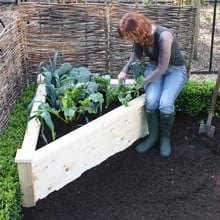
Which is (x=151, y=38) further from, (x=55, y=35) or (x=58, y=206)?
(x=58, y=206)

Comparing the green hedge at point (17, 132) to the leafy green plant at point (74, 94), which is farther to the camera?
the leafy green plant at point (74, 94)

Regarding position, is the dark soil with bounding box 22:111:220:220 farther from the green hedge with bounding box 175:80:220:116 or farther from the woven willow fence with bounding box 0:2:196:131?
the woven willow fence with bounding box 0:2:196:131

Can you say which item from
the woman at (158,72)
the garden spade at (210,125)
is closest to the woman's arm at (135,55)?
the woman at (158,72)

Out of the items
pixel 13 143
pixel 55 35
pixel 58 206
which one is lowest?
pixel 58 206

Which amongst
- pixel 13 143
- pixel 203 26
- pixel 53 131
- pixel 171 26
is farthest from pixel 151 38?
pixel 203 26

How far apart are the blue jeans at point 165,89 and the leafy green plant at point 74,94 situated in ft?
0.47

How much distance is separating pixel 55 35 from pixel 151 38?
48.3 inches

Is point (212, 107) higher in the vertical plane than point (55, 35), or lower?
lower

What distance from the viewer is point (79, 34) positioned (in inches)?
187

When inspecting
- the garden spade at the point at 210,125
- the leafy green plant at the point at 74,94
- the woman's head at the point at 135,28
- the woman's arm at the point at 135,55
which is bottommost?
the garden spade at the point at 210,125

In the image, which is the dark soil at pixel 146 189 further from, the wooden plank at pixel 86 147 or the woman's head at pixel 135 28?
the woman's head at pixel 135 28

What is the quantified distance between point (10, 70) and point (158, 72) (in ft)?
4.48

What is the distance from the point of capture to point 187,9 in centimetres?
461

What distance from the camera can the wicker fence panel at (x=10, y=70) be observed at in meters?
4.04
